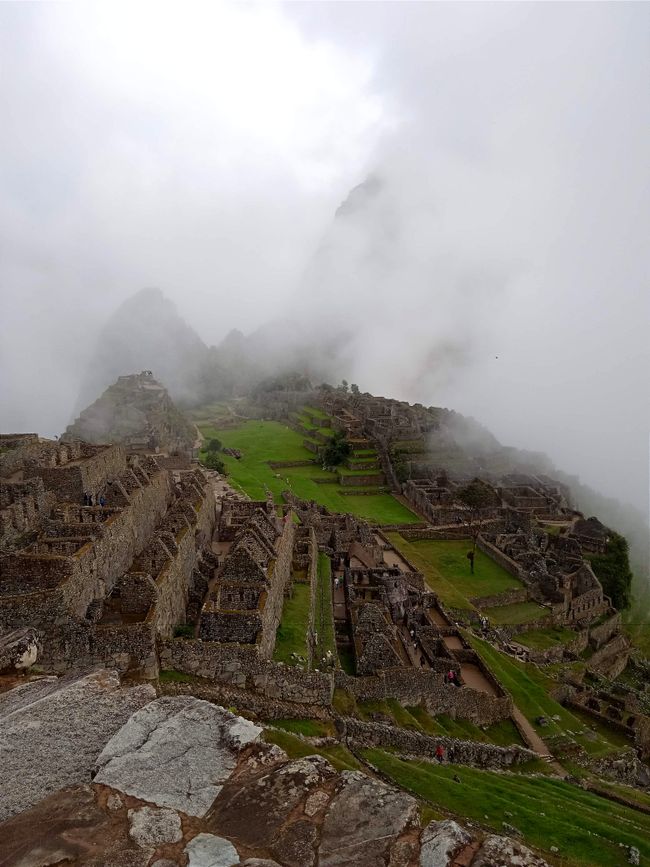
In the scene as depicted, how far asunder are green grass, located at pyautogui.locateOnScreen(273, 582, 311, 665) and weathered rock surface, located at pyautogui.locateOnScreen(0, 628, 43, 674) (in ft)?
33.2

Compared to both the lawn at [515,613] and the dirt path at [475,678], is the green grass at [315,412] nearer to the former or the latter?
the lawn at [515,613]

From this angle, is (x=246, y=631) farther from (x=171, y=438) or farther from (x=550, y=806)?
(x=171, y=438)

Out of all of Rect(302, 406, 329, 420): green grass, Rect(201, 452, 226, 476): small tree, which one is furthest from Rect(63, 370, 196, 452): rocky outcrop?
Rect(302, 406, 329, 420): green grass

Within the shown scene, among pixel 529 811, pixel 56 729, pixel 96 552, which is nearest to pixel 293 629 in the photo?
pixel 96 552

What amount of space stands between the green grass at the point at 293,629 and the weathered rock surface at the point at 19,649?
33.2 feet

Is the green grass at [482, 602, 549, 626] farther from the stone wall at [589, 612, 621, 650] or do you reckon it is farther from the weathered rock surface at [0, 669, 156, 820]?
the weathered rock surface at [0, 669, 156, 820]

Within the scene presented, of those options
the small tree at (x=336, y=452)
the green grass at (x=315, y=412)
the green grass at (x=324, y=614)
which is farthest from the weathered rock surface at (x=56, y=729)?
the green grass at (x=315, y=412)

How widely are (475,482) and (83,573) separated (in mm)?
66250

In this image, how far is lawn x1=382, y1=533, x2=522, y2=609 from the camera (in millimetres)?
48094

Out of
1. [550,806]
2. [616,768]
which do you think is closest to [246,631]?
[550,806]

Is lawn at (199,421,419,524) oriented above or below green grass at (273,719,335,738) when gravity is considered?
above

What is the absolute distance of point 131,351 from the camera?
601ft

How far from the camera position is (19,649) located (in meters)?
13.8

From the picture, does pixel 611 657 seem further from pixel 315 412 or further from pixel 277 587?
pixel 315 412
